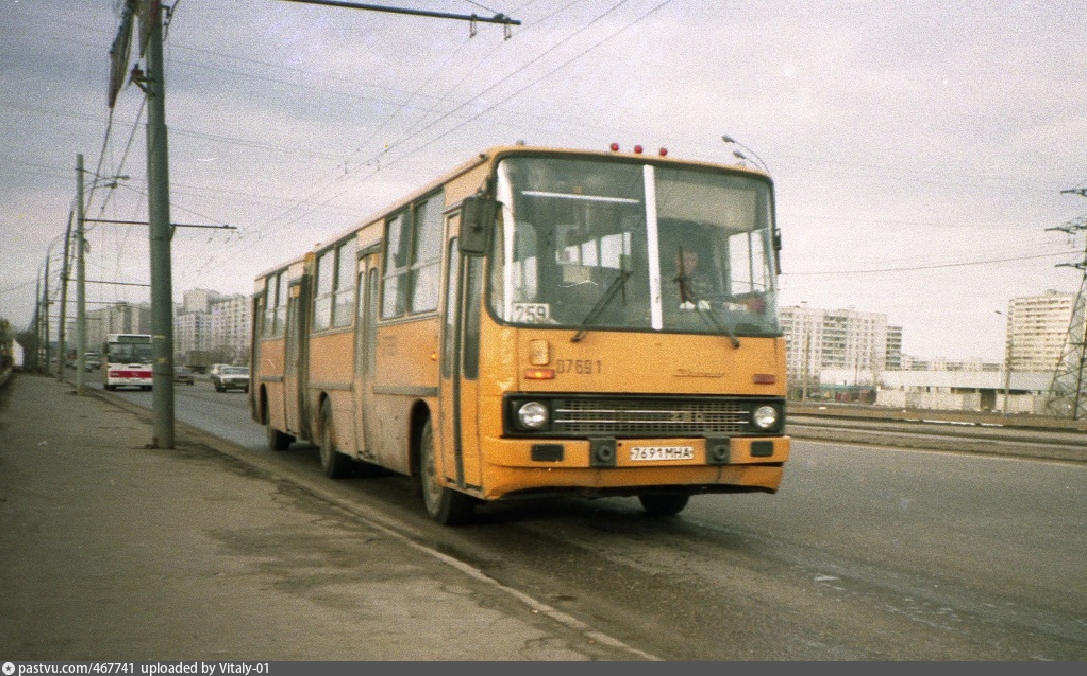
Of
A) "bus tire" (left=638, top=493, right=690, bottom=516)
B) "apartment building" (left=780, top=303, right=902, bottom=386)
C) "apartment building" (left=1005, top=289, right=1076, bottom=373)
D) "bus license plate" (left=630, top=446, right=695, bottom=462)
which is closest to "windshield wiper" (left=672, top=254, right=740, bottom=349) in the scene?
"bus license plate" (left=630, top=446, right=695, bottom=462)

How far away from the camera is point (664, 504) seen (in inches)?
Answer: 383

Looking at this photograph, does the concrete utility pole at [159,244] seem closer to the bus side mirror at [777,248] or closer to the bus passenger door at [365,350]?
the bus passenger door at [365,350]

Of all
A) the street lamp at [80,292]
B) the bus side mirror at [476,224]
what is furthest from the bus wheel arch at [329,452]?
the street lamp at [80,292]

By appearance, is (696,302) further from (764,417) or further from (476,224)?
(476,224)

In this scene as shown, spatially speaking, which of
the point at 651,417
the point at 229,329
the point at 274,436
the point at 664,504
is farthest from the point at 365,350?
the point at 229,329

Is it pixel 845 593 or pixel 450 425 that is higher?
pixel 450 425

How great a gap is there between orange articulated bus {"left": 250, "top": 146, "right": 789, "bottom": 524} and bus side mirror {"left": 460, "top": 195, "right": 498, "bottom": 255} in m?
0.01

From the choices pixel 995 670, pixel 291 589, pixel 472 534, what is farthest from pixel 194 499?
pixel 995 670

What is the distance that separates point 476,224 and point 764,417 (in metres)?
2.72

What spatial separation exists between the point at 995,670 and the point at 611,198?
4.46 metres

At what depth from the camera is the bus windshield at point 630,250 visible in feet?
25.3

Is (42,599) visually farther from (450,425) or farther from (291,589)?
(450,425)

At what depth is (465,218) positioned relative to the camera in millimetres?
7664

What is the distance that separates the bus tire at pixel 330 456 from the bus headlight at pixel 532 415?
5.87 metres
